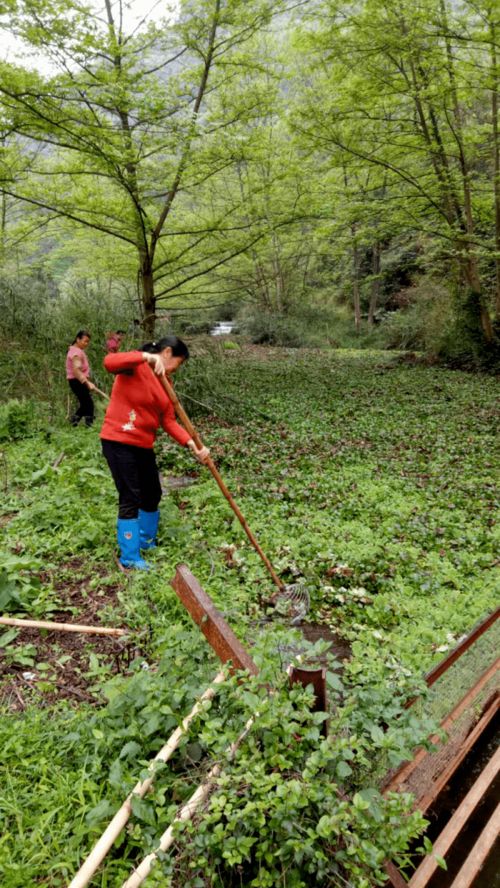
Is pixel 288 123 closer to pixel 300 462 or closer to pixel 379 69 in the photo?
pixel 379 69

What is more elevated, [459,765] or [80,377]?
[80,377]

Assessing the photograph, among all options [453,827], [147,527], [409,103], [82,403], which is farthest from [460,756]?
[409,103]

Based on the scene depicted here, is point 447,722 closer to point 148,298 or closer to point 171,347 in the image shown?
point 171,347

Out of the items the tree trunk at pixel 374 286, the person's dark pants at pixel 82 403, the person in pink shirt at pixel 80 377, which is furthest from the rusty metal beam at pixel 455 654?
the tree trunk at pixel 374 286

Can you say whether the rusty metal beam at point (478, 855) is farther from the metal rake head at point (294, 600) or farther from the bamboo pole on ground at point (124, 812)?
the metal rake head at point (294, 600)

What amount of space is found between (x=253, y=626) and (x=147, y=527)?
1.39m

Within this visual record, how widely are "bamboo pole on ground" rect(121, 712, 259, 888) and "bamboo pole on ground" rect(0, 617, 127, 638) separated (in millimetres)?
1460

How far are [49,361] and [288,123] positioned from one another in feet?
24.0

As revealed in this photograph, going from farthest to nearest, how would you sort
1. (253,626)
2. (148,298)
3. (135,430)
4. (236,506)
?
(148,298) < (236,506) < (135,430) < (253,626)

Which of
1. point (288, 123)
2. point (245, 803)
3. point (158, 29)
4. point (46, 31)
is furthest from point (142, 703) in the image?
point (288, 123)

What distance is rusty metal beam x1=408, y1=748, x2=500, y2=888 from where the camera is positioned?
182 cm

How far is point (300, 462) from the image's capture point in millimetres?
6660

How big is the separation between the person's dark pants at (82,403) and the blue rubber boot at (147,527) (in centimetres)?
375

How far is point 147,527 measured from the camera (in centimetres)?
421
